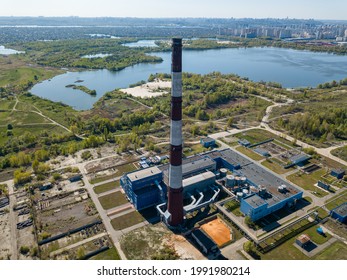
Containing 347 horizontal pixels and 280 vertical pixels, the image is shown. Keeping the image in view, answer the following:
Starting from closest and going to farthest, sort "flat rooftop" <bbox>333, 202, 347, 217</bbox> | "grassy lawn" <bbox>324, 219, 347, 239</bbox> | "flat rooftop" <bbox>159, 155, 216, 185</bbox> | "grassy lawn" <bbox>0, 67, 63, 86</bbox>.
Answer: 1. "grassy lawn" <bbox>324, 219, 347, 239</bbox>
2. "flat rooftop" <bbox>333, 202, 347, 217</bbox>
3. "flat rooftop" <bbox>159, 155, 216, 185</bbox>
4. "grassy lawn" <bbox>0, 67, 63, 86</bbox>

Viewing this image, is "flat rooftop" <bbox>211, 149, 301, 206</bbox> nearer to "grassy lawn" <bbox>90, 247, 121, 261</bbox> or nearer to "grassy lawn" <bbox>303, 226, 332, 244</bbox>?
"grassy lawn" <bbox>303, 226, 332, 244</bbox>

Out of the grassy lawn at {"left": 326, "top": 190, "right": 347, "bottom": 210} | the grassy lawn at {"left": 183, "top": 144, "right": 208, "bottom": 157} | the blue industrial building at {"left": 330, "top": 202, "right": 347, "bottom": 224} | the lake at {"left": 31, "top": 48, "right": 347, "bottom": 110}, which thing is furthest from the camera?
the lake at {"left": 31, "top": 48, "right": 347, "bottom": 110}

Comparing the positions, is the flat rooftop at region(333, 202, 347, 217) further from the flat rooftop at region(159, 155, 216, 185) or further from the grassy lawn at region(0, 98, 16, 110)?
the grassy lawn at region(0, 98, 16, 110)

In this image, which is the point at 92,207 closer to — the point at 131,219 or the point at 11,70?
the point at 131,219

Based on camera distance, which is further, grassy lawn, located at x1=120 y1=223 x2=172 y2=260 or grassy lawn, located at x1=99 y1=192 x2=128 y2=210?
grassy lawn, located at x1=99 y1=192 x2=128 y2=210

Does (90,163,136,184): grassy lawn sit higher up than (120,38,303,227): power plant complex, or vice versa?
(120,38,303,227): power plant complex

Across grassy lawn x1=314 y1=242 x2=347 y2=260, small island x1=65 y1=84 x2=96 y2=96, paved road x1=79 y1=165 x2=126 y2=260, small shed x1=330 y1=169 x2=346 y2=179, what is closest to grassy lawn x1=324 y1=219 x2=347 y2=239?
grassy lawn x1=314 y1=242 x2=347 y2=260

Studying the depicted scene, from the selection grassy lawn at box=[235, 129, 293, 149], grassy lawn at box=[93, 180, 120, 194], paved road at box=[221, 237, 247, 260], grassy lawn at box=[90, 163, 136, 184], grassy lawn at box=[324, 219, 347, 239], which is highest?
grassy lawn at box=[235, 129, 293, 149]

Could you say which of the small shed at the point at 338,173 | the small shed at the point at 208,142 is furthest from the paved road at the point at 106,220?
the small shed at the point at 338,173

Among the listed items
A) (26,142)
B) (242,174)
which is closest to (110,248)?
(242,174)
